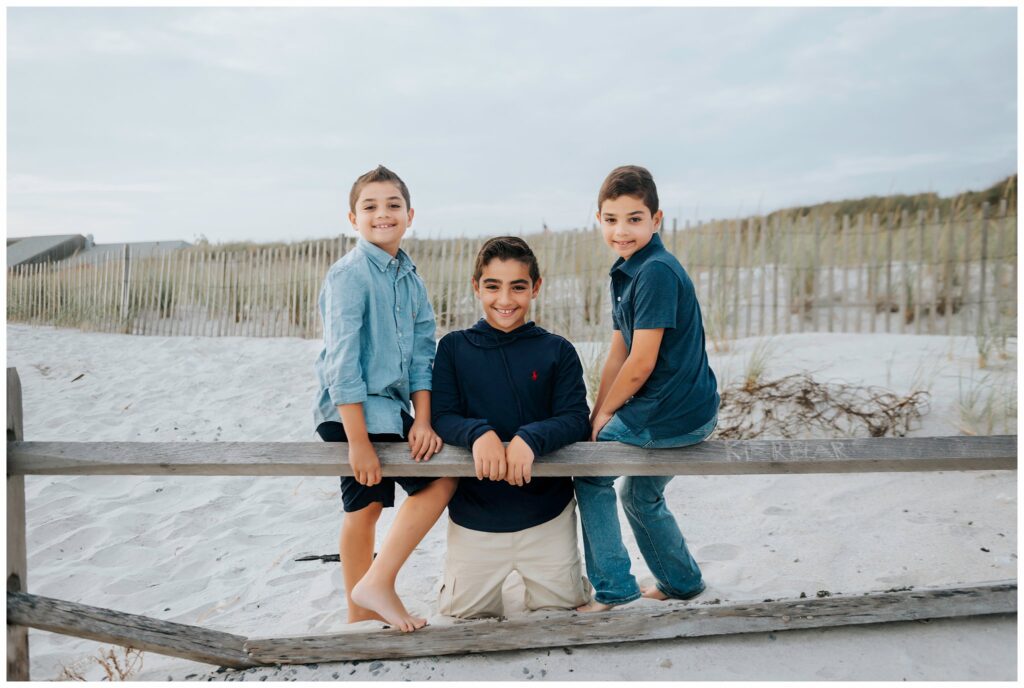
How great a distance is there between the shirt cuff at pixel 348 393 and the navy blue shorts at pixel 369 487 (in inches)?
10.5

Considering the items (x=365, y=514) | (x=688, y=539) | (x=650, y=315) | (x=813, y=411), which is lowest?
(x=688, y=539)

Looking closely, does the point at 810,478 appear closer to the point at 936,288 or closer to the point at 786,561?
the point at 786,561

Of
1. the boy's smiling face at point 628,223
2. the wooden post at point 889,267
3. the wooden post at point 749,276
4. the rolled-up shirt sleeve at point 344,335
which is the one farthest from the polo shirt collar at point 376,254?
the wooden post at point 889,267

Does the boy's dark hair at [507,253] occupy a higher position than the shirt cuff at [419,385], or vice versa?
the boy's dark hair at [507,253]

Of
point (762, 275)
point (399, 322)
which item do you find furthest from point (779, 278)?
point (399, 322)

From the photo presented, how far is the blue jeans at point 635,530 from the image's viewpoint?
9.58 feet

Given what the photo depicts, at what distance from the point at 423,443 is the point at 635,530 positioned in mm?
1174

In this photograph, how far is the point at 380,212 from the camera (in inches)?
114

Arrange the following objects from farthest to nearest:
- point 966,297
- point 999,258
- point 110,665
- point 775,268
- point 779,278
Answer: point 779,278 < point 775,268 < point 966,297 < point 999,258 < point 110,665

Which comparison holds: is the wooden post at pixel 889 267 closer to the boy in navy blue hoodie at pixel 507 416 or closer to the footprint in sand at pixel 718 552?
the footprint in sand at pixel 718 552

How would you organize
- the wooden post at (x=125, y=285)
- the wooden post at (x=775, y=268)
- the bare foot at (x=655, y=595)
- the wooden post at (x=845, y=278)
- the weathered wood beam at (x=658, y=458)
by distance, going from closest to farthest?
the weathered wood beam at (x=658, y=458), the bare foot at (x=655, y=595), the wooden post at (x=845, y=278), the wooden post at (x=775, y=268), the wooden post at (x=125, y=285)

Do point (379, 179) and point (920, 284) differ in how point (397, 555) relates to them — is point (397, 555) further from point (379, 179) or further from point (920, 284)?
point (920, 284)

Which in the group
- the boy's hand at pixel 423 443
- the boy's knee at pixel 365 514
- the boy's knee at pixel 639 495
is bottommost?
the boy's knee at pixel 365 514

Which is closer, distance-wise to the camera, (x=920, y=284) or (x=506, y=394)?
(x=506, y=394)
